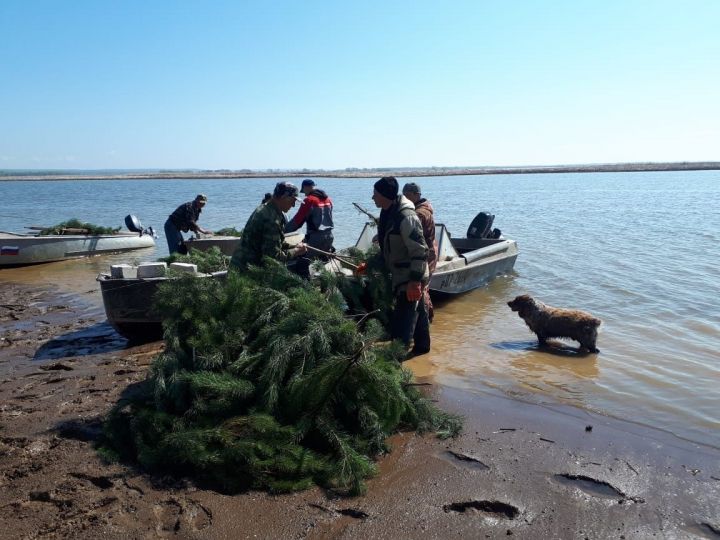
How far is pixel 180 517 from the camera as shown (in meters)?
3.66

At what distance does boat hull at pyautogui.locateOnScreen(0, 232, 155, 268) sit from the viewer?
15.4 m

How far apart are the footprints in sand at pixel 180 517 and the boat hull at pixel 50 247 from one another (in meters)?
14.2

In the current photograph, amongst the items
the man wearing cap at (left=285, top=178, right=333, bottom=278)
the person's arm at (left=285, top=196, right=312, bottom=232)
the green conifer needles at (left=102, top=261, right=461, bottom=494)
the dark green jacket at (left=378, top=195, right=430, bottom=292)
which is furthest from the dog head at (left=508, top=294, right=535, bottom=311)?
the person's arm at (left=285, top=196, right=312, bottom=232)

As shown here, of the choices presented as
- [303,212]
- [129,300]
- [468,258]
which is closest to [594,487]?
[303,212]

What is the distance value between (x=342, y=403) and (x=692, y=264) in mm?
13376

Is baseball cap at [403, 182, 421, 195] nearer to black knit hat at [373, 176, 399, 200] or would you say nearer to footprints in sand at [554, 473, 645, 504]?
black knit hat at [373, 176, 399, 200]

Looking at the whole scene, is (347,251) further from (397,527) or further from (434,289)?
(397,527)

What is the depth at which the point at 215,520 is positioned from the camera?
144 inches

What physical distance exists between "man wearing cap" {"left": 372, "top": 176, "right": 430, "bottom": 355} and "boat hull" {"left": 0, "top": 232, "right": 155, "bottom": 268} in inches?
499

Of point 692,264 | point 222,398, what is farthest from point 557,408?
point 692,264

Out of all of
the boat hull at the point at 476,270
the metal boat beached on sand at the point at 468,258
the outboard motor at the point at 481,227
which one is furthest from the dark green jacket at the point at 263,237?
the outboard motor at the point at 481,227

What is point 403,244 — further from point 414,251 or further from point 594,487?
point 594,487

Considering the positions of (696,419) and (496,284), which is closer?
(696,419)

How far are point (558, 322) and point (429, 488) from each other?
4517 mm
